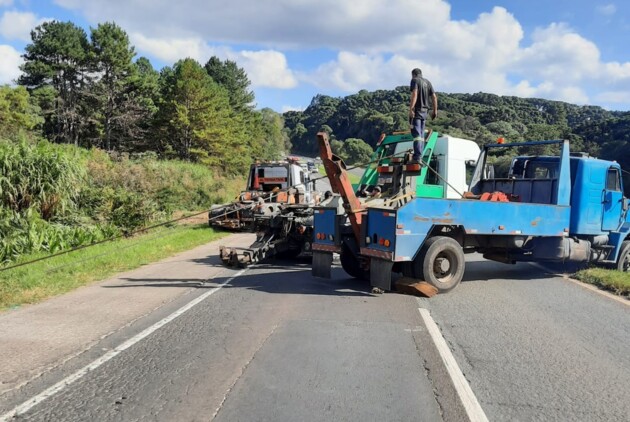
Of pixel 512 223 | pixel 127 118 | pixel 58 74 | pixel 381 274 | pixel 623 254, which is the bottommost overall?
pixel 381 274

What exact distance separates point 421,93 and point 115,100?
37392mm

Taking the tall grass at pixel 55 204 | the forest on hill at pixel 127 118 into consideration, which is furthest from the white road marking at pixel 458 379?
the forest on hill at pixel 127 118

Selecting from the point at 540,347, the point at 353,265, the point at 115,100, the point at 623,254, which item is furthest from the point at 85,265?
the point at 115,100

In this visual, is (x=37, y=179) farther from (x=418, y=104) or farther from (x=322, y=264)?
(x=418, y=104)

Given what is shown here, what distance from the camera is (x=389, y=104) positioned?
127375 mm

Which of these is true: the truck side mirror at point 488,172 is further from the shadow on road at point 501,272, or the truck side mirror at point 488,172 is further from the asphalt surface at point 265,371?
the asphalt surface at point 265,371

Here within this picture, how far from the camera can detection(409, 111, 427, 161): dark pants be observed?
9359 millimetres

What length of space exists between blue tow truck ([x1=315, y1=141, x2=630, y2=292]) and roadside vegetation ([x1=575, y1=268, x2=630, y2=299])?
0.34 metres

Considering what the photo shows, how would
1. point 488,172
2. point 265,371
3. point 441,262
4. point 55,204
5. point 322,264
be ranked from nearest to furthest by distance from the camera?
1. point 265,371
2. point 441,262
3. point 322,264
4. point 488,172
5. point 55,204

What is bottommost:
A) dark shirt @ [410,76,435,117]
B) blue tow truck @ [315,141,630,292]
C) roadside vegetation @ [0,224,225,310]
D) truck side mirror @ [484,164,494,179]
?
roadside vegetation @ [0,224,225,310]

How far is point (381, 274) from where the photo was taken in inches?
321

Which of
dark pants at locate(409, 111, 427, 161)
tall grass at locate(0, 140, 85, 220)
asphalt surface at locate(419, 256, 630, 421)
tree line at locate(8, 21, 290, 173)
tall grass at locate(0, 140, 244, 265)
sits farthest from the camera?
tree line at locate(8, 21, 290, 173)

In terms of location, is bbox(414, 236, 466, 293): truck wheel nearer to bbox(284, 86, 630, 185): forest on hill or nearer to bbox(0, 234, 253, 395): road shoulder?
bbox(0, 234, 253, 395): road shoulder

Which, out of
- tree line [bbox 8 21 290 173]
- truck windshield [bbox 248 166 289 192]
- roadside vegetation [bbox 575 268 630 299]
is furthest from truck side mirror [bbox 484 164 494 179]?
tree line [bbox 8 21 290 173]
